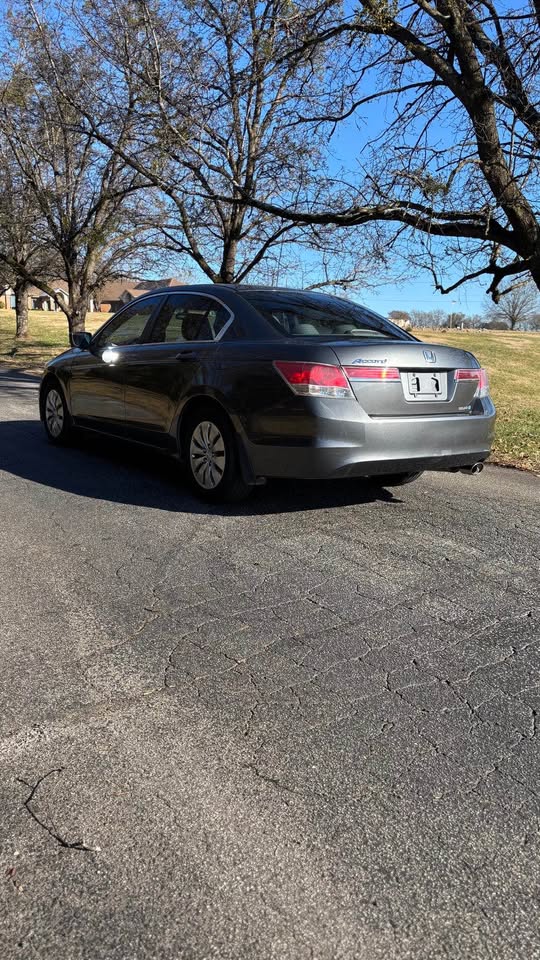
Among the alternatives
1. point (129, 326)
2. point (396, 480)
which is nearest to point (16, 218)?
point (129, 326)

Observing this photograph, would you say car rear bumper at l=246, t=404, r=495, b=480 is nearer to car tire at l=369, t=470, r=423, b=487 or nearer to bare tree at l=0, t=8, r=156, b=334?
car tire at l=369, t=470, r=423, b=487

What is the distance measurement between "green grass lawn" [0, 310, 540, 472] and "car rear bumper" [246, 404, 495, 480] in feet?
8.62

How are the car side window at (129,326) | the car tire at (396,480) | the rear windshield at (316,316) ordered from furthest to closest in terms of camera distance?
the car side window at (129,326) < the car tire at (396,480) < the rear windshield at (316,316)

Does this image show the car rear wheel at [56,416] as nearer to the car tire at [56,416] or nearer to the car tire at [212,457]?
the car tire at [56,416]

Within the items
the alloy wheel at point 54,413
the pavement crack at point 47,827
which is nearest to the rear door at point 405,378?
the pavement crack at point 47,827

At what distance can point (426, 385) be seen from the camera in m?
4.86

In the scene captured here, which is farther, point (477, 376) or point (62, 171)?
point (62, 171)

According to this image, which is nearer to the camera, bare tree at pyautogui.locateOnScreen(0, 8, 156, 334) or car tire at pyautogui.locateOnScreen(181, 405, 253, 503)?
car tire at pyautogui.locateOnScreen(181, 405, 253, 503)

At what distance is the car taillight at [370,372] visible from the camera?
15.0 feet

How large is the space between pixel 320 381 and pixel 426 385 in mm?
802

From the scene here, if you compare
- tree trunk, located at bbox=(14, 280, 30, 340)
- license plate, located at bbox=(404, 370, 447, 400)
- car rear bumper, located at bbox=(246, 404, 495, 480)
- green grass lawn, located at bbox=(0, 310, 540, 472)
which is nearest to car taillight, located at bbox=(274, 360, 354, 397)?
car rear bumper, located at bbox=(246, 404, 495, 480)

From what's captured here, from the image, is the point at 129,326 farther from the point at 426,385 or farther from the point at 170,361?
the point at 426,385

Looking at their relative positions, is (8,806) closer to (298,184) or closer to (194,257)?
(298,184)

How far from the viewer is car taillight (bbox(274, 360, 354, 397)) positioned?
14.9 feet
